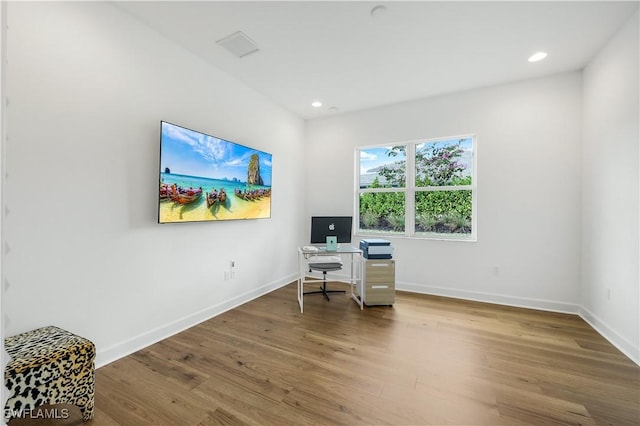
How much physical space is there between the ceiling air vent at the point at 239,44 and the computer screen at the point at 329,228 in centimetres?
203

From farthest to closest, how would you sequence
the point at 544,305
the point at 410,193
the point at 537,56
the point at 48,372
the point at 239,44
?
the point at 410,193 < the point at 544,305 < the point at 537,56 < the point at 239,44 < the point at 48,372

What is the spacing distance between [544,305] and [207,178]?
4079 mm

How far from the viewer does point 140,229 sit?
2.39 m

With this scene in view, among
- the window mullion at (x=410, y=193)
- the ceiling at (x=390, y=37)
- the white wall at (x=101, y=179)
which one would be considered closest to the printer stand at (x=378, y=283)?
the window mullion at (x=410, y=193)

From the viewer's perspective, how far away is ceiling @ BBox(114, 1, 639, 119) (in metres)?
2.20

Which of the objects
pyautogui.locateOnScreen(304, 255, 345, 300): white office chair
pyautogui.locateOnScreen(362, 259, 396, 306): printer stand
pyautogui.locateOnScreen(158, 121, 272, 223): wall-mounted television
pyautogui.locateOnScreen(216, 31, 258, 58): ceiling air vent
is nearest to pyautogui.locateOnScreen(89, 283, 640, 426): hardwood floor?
pyautogui.locateOnScreen(362, 259, 396, 306): printer stand

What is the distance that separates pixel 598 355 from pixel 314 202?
3.66 meters

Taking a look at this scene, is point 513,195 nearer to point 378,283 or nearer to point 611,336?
point 611,336

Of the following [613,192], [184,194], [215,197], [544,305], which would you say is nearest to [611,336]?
[544,305]

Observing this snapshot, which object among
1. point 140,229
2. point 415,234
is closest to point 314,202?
point 415,234

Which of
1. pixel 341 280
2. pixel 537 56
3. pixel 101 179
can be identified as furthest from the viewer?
pixel 341 280

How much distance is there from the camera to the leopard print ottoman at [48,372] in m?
1.39

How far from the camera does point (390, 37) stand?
254 centimetres

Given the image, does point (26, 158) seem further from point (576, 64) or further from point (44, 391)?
point (576, 64)
